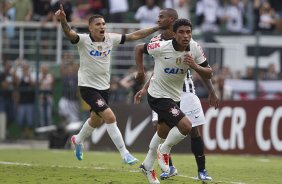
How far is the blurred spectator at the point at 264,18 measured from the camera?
2905cm

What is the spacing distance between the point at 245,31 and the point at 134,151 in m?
A: 7.04

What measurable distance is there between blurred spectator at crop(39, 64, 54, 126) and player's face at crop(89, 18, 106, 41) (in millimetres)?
10861

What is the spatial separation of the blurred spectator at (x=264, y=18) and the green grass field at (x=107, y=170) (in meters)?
9.25

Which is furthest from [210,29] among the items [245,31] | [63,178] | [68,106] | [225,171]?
[63,178]

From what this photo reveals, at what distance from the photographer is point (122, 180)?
13.6 m

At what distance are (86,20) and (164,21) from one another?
13.9m

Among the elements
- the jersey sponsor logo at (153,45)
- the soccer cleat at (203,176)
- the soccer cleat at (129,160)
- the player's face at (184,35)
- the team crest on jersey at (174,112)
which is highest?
the player's face at (184,35)

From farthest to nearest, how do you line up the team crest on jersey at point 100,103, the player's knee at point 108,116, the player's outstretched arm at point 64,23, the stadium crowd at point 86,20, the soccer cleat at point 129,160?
the stadium crowd at point 86,20, the team crest on jersey at point 100,103, the player's knee at point 108,116, the player's outstretched arm at point 64,23, the soccer cleat at point 129,160

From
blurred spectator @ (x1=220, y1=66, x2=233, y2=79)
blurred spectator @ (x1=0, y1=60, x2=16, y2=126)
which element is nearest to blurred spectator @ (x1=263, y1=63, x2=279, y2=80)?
blurred spectator @ (x1=220, y1=66, x2=233, y2=79)

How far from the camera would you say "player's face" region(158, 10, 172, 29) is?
14.3 m

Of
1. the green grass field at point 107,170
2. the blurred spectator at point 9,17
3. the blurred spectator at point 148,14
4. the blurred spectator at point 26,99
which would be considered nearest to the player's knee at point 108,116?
the green grass field at point 107,170

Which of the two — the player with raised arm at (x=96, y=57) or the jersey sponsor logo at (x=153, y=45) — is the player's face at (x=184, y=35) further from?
the player with raised arm at (x=96, y=57)

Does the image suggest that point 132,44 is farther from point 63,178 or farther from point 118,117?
point 63,178

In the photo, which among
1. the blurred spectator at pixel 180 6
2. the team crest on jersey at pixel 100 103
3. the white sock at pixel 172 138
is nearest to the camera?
the white sock at pixel 172 138
